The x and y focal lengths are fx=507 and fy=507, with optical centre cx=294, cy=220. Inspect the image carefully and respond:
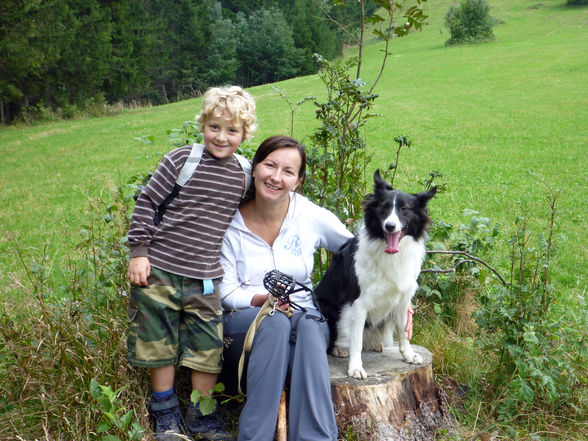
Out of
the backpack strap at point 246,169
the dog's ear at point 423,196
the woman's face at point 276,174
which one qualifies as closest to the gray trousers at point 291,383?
the woman's face at point 276,174

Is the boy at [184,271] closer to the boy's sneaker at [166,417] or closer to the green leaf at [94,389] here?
the boy's sneaker at [166,417]

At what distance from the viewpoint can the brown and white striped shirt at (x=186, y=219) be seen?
261 cm

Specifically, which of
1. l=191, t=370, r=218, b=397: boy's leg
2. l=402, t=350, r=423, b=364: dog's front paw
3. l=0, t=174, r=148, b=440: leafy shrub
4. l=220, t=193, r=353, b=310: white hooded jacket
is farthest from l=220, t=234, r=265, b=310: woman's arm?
l=402, t=350, r=423, b=364: dog's front paw

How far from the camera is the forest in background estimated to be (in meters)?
17.3

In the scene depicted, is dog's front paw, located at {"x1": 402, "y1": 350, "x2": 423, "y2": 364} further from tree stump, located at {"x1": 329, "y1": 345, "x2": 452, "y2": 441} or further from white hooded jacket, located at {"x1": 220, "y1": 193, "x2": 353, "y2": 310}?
white hooded jacket, located at {"x1": 220, "y1": 193, "x2": 353, "y2": 310}

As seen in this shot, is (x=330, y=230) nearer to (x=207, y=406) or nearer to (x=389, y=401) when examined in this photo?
(x=389, y=401)

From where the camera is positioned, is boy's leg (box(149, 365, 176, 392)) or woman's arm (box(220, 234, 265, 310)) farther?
woman's arm (box(220, 234, 265, 310))

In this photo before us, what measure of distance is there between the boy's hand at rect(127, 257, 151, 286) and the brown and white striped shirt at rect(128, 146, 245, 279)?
0.03 metres

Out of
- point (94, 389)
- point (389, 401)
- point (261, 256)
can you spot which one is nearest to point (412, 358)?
point (389, 401)

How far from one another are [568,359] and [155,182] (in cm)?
262

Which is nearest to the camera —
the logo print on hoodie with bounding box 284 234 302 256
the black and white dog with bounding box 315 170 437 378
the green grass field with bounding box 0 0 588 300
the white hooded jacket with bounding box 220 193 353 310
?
the black and white dog with bounding box 315 170 437 378

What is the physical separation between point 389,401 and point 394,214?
101cm

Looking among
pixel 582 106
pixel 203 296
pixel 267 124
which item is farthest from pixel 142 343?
pixel 582 106

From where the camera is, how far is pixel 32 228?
739 centimetres
